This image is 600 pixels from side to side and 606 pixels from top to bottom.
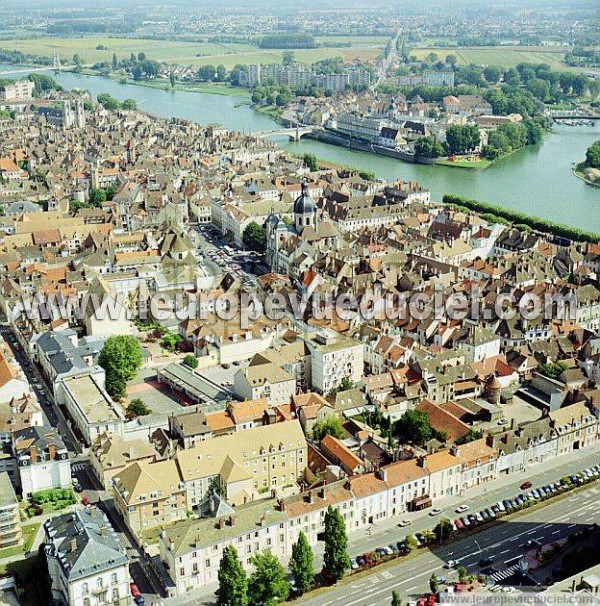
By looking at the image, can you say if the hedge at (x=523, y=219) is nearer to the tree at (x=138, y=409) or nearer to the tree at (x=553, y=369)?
the tree at (x=553, y=369)

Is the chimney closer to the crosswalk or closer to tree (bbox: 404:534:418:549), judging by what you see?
tree (bbox: 404:534:418:549)

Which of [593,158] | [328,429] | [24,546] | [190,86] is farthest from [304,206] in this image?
[190,86]

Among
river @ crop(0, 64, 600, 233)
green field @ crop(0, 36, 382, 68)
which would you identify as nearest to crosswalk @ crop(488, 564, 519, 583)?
river @ crop(0, 64, 600, 233)

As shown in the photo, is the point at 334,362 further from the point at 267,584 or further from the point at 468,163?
the point at 468,163

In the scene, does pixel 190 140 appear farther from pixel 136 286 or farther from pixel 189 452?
pixel 189 452

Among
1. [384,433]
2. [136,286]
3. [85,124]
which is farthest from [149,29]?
[384,433]

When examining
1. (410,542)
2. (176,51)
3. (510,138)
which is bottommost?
(410,542)
